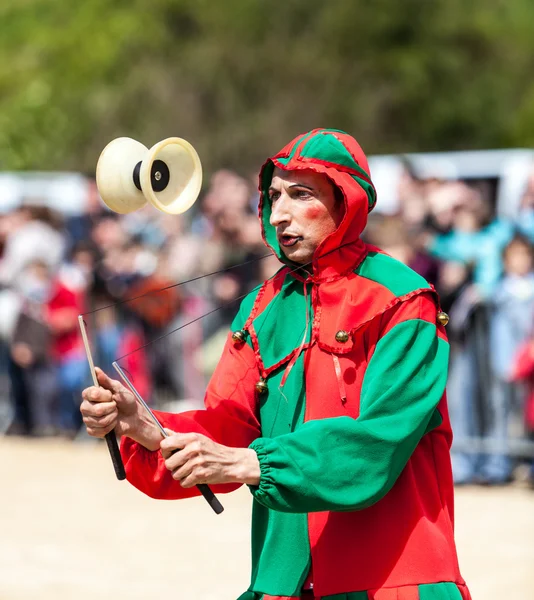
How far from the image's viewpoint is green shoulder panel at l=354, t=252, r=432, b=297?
3570 mm

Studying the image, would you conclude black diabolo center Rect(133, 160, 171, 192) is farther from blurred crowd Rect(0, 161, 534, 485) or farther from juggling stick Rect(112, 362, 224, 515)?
blurred crowd Rect(0, 161, 534, 485)

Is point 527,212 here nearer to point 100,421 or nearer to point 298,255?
point 298,255

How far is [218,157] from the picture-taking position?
3716cm

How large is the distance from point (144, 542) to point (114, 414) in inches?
185

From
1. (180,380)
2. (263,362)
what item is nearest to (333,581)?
(263,362)

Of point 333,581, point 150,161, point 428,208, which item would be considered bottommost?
point 333,581

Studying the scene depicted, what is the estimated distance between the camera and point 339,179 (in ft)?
11.9

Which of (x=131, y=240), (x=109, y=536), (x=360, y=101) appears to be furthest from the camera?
(x=360, y=101)

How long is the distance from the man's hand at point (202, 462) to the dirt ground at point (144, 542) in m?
3.63

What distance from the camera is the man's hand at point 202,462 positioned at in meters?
3.15

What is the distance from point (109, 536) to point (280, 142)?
2947 centimetres

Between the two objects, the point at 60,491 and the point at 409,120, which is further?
the point at 409,120

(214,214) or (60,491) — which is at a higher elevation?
(214,214)

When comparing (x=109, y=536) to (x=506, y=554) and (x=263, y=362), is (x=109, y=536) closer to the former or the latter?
(x=506, y=554)
